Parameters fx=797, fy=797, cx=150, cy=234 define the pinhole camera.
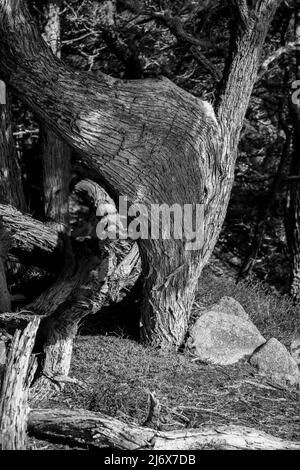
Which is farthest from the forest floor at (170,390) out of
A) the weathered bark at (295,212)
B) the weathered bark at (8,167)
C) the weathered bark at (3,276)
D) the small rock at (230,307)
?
the weathered bark at (295,212)

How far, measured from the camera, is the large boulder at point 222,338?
6773 millimetres

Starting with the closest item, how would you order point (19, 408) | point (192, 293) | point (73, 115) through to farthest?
point (19, 408) < point (73, 115) < point (192, 293)

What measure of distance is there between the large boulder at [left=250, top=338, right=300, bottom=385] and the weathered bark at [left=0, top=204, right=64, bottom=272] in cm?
196

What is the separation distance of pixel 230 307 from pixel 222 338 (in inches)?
27.4

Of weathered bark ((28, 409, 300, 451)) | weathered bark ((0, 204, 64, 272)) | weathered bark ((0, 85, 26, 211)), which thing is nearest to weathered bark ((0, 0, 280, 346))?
weathered bark ((0, 204, 64, 272))

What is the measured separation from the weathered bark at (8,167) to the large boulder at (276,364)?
2.76m

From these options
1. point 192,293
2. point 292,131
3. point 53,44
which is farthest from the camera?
point 292,131

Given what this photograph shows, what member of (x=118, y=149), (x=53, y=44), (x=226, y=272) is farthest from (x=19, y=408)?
(x=226, y=272)

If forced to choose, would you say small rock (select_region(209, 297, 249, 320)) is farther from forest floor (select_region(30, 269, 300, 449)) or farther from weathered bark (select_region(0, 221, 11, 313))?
weathered bark (select_region(0, 221, 11, 313))

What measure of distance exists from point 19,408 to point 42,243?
2594 millimetres

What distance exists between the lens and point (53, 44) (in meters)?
8.24

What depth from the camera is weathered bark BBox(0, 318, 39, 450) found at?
4.60m
